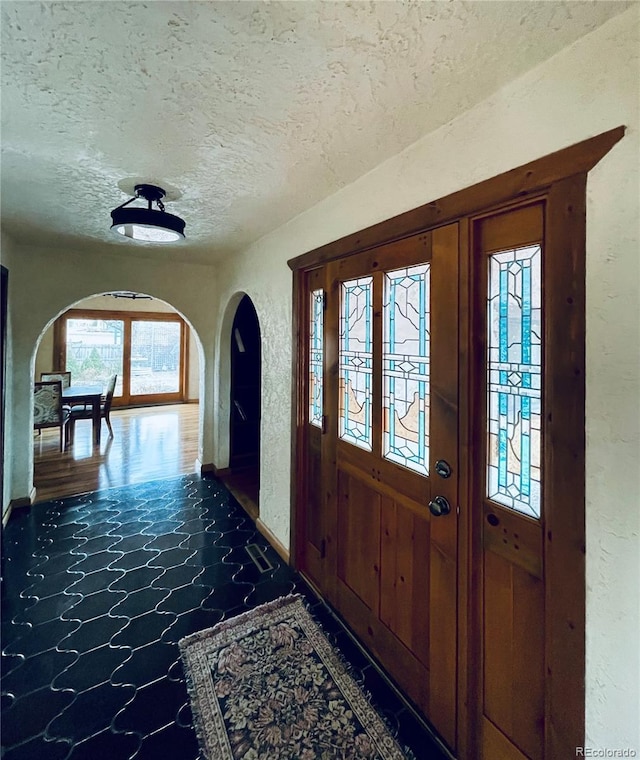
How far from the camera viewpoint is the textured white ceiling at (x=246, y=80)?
3.19 ft

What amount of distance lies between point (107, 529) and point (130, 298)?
21.1ft

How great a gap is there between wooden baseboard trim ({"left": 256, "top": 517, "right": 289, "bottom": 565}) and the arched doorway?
1.22 metres

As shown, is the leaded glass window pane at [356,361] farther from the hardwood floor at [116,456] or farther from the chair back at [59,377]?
the chair back at [59,377]

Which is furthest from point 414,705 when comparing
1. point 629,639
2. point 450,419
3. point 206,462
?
point 206,462

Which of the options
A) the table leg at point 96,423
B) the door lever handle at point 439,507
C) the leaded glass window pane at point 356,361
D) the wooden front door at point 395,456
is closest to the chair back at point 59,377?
the table leg at point 96,423

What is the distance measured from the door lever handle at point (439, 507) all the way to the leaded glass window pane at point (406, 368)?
0.13 meters

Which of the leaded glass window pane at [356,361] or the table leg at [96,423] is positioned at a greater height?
the leaded glass window pane at [356,361]

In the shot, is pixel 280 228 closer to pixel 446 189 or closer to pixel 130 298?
pixel 446 189

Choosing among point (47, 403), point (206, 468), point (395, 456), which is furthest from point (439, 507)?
point (47, 403)

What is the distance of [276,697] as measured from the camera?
1608 mm

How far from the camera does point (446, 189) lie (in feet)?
4.72

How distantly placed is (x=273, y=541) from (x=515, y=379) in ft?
7.66

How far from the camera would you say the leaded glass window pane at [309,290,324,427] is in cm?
237

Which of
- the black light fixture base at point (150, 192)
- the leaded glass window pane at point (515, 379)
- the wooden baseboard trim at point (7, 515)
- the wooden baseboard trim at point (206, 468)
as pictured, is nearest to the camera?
the leaded glass window pane at point (515, 379)
